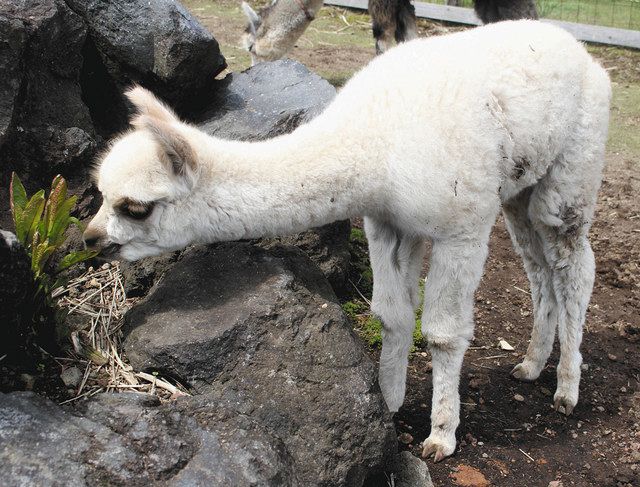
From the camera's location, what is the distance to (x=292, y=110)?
5.02 meters

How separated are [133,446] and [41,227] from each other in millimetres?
1350

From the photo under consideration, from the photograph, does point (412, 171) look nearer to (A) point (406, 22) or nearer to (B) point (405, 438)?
(B) point (405, 438)

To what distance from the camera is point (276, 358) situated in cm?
353

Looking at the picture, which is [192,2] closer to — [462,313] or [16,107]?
[16,107]

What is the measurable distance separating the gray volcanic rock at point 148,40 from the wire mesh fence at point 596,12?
795 cm

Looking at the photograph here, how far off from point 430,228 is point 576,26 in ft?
28.1

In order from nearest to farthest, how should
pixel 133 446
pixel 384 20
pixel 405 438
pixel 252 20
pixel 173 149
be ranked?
pixel 133 446 → pixel 173 149 → pixel 405 438 → pixel 384 20 → pixel 252 20

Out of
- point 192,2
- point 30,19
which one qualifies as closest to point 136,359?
point 30,19

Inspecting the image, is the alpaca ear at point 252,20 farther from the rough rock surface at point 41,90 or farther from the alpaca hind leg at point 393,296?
the alpaca hind leg at point 393,296

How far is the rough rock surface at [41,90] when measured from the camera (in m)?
4.18

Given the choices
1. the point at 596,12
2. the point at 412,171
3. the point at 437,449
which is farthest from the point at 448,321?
the point at 596,12

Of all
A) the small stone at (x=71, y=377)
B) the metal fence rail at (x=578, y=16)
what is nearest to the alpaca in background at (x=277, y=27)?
the metal fence rail at (x=578, y=16)

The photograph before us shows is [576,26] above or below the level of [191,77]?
below

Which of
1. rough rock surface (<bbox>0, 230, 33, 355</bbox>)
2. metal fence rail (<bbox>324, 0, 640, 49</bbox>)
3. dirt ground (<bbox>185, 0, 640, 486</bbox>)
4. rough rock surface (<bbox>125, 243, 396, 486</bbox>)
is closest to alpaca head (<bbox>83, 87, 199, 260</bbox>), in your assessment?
rough rock surface (<bbox>125, 243, 396, 486</bbox>)
